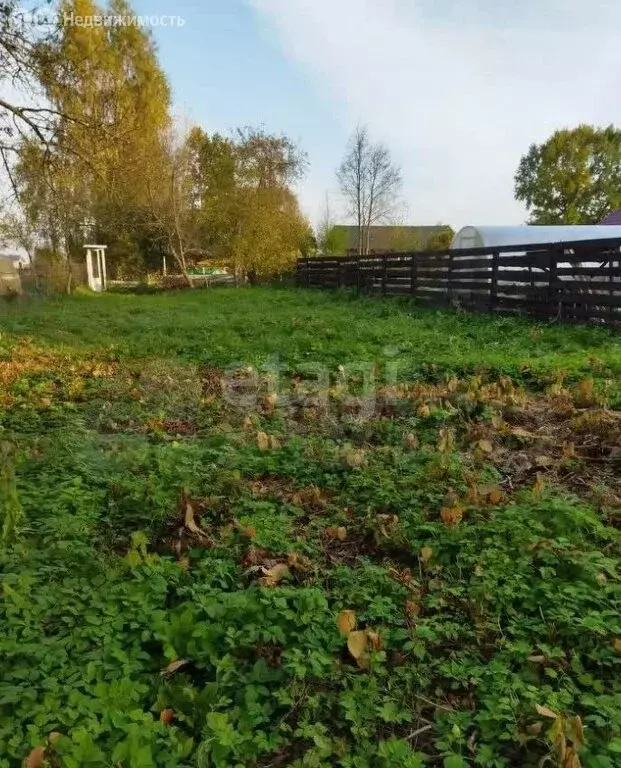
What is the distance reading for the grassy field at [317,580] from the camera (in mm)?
1603

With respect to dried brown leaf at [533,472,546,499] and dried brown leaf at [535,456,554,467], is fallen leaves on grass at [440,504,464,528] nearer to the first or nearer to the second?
dried brown leaf at [533,472,546,499]

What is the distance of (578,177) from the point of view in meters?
37.4

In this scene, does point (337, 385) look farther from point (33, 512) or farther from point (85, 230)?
point (85, 230)

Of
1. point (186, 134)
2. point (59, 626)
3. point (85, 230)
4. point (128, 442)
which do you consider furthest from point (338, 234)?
point (59, 626)

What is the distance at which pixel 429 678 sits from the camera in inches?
71.1

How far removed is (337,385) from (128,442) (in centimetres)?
203

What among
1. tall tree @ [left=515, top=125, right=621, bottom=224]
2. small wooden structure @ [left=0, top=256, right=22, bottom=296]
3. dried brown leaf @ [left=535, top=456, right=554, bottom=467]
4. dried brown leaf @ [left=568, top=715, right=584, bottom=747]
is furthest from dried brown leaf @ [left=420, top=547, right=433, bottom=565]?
tall tree @ [left=515, top=125, right=621, bottom=224]

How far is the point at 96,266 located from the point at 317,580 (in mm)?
27932

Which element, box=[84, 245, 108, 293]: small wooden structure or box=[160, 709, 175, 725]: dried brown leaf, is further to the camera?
box=[84, 245, 108, 293]: small wooden structure

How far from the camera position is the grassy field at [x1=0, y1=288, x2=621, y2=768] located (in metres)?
1.60

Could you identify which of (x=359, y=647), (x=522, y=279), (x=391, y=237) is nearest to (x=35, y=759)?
(x=359, y=647)

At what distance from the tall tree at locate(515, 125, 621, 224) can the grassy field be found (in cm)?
3764

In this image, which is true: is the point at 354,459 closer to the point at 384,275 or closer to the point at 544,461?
the point at 544,461

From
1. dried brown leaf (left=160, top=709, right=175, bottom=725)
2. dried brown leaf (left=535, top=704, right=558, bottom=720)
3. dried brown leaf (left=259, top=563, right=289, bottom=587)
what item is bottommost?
dried brown leaf (left=160, top=709, right=175, bottom=725)
